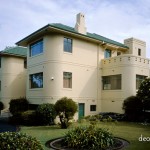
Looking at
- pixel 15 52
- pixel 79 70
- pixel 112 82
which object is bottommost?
pixel 112 82

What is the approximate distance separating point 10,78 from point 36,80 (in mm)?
8003

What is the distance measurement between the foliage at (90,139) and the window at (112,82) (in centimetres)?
1409

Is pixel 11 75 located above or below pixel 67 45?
below

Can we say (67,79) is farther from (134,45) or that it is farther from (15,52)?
(134,45)

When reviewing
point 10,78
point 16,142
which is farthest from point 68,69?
point 16,142

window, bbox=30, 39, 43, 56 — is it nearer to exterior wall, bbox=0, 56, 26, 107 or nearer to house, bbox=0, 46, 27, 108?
house, bbox=0, 46, 27, 108

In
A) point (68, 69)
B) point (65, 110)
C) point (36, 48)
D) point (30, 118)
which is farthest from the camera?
point (36, 48)

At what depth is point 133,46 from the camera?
29.8 m

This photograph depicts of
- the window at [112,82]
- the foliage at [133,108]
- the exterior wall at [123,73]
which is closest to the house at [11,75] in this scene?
the window at [112,82]

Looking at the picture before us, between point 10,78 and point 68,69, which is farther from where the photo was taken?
point 10,78

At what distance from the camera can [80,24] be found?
25.6 m

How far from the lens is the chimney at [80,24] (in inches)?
996

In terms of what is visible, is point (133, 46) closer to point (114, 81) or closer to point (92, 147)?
point (114, 81)

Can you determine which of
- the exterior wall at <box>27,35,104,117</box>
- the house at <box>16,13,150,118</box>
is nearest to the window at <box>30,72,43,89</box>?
the house at <box>16,13,150,118</box>
